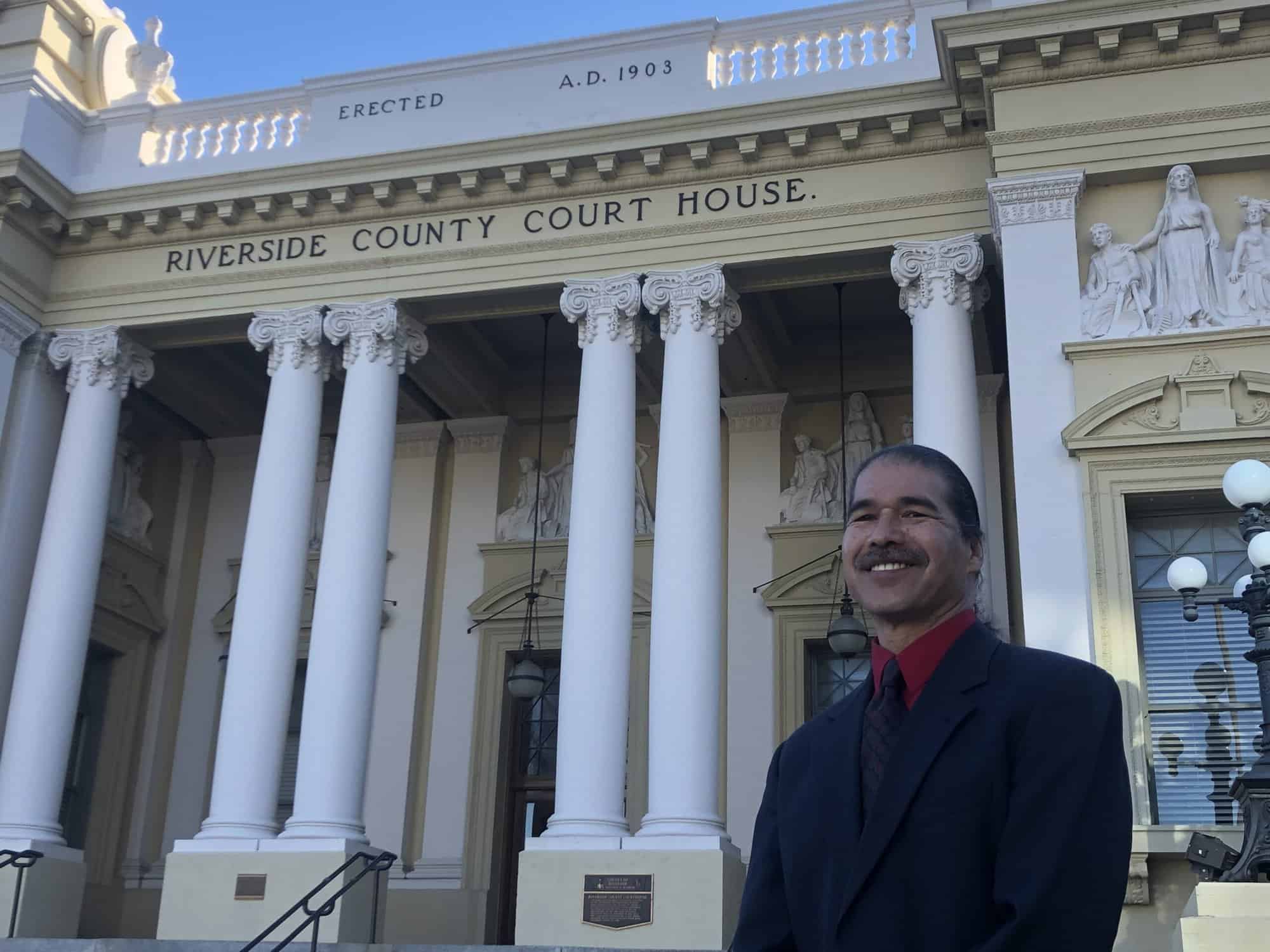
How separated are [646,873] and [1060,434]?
5313mm

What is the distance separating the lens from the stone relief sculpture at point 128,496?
19328 millimetres

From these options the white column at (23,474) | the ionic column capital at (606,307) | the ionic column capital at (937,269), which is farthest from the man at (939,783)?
the white column at (23,474)

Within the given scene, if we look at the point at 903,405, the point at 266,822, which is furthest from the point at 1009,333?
the point at 266,822

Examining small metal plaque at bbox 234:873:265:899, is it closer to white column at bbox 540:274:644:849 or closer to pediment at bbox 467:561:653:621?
white column at bbox 540:274:644:849

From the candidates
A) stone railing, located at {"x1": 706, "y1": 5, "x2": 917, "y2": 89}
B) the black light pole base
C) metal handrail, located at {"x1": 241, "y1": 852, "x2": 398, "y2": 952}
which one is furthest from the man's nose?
stone railing, located at {"x1": 706, "y1": 5, "x2": 917, "y2": 89}

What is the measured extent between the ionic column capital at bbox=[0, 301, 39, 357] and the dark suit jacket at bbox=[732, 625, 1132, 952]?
1576 centimetres

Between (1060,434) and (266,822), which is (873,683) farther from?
(266,822)

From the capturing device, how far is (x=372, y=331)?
15867 millimetres

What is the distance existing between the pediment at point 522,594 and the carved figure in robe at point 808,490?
2.09 m

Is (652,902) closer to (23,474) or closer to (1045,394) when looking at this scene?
(1045,394)

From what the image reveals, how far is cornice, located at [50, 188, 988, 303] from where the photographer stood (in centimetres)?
1455

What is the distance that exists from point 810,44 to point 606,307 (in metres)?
3.65

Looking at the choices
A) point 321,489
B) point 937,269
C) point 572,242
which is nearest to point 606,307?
point 572,242

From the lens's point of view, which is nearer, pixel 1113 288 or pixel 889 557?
pixel 889 557
